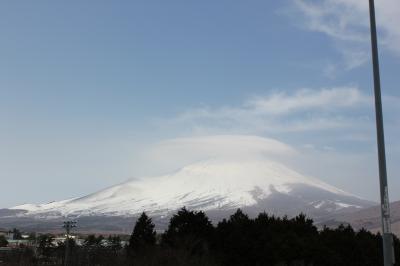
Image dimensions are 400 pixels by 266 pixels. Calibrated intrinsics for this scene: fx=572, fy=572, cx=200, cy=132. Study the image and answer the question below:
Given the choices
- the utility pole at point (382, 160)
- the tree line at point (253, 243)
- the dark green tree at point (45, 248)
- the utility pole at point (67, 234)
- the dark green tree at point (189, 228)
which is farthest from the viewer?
the dark green tree at point (45, 248)

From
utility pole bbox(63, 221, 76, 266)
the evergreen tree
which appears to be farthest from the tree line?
utility pole bbox(63, 221, 76, 266)

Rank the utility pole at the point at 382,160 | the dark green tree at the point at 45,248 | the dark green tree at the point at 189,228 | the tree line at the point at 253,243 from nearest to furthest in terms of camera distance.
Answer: the utility pole at the point at 382,160, the tree line at the point at 253,243, the dark green tree at the point at 189,228, the dark green tree at the point at 45,248

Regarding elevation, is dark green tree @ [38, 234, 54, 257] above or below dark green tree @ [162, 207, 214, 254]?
below

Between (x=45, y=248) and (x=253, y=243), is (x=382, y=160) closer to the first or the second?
(x=253, y=243)

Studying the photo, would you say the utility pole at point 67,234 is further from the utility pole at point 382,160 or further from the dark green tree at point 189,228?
the utility pole at point 382,160

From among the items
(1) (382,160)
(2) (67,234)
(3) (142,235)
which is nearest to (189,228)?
(3) (142,235)

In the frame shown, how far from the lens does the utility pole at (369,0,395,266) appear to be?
9602 mm

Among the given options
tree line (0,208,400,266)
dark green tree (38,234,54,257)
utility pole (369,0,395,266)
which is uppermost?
utility pole (369,0,395,266)

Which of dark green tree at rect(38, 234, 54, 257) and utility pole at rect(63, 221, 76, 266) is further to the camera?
dark green tree at rect(38, 234, 54, 257)

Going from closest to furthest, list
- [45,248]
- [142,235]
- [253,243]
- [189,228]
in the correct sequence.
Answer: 1. [253,243]
2. [189,228]
3. [142,235]
4. [45,248]

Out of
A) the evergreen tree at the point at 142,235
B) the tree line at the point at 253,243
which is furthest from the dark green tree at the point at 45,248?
the tree line at the point at 253,243

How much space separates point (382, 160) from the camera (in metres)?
10.1

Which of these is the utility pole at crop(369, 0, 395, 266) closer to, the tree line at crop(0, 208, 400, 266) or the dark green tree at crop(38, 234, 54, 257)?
the tree line at crop(0, 208, 400, 266)

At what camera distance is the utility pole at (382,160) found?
378 inches
